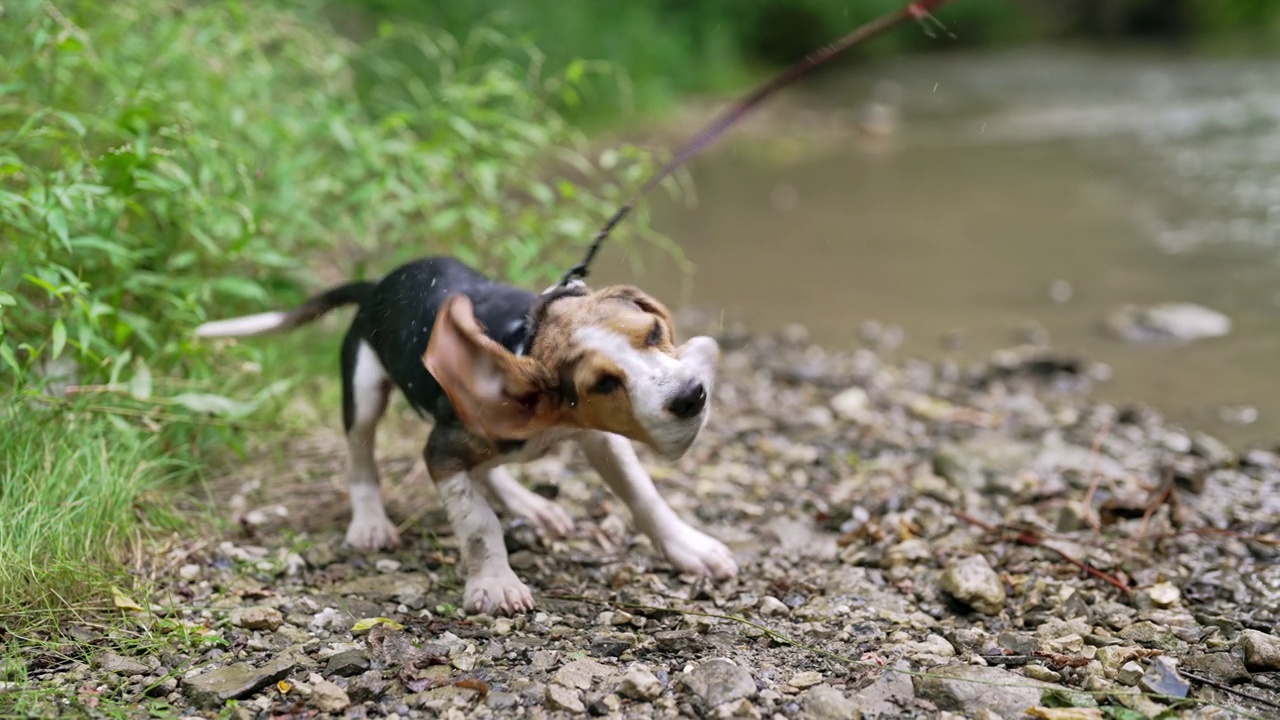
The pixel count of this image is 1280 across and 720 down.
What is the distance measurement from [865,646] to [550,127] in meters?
2.80

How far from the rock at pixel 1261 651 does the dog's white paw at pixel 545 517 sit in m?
1.97

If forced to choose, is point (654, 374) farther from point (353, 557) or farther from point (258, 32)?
point (258, 32)

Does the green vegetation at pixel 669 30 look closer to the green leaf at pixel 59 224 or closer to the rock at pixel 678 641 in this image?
the green leaf at pixel 59 224

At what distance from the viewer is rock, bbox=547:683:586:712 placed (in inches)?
99.2

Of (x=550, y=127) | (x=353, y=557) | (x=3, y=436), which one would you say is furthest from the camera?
(x=550, y=127)

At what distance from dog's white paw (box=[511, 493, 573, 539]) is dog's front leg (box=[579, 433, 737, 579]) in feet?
1.17

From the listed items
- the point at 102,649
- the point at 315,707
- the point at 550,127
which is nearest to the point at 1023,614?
the point at 315,707

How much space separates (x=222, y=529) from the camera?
3572mm

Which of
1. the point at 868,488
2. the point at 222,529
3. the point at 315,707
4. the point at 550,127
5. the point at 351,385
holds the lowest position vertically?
the point at 222,529

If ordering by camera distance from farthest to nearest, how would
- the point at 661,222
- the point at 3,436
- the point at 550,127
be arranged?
the point at 661,222 < the point at 550,127 < the point at 3,436

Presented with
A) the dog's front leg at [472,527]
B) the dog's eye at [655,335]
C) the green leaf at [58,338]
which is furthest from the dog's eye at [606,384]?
the green leaf at [58,338]

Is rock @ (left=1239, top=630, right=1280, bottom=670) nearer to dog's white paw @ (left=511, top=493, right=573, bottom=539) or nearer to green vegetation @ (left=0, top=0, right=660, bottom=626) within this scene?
dog's white paw @ (left=511, top=493, right=573, bottom=539)

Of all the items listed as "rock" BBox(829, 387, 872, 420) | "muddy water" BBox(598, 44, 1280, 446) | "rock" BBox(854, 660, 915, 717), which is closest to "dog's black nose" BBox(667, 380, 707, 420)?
"rock" BBox(854, 660, 915, 717)

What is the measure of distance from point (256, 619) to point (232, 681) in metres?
0.36
